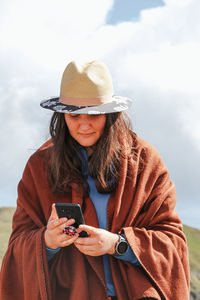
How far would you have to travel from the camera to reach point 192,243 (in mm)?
13203

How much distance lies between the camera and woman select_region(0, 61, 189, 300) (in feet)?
12.1

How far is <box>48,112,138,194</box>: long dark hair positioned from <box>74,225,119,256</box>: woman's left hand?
1.30 ft

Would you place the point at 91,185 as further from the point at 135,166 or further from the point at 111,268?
the point at 111,268

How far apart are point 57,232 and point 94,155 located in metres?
0.63

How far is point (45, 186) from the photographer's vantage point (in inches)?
158

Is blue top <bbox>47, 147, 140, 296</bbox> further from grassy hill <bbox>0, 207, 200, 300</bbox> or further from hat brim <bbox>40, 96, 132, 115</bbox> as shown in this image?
grassy hill <bbox>0, 207, 200, 300</bbox>

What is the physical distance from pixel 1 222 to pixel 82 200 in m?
7.30

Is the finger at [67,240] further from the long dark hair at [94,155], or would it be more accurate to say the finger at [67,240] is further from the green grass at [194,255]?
the green grass at [194,255]

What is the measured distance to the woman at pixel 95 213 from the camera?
12.1 ft

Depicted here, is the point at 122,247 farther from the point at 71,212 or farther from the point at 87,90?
the point at 87,90

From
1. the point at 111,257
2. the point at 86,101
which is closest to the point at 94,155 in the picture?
the point at 86,101

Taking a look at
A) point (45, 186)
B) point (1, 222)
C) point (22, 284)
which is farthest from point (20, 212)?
point (1, 222)

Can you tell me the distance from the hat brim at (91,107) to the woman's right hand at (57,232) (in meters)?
0.67

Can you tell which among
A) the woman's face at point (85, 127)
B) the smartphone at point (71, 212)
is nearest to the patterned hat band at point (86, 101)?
the woman's face at point (85, 127)
